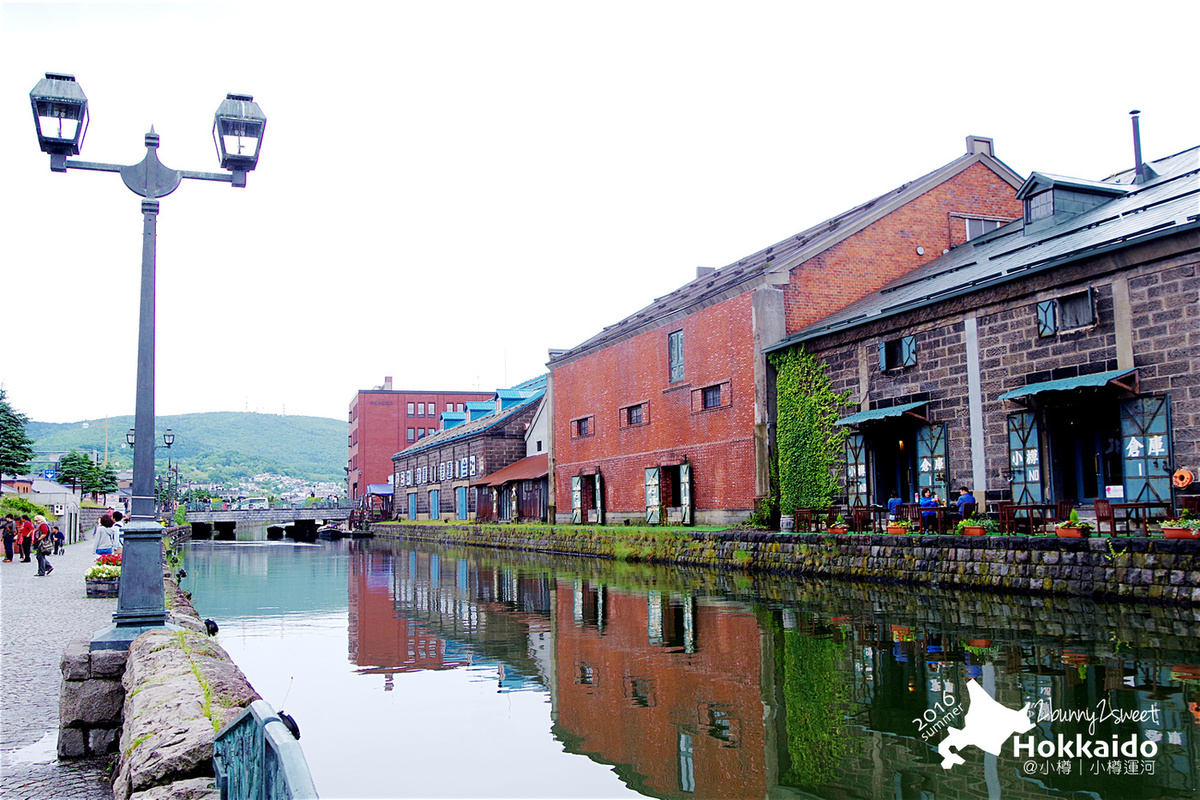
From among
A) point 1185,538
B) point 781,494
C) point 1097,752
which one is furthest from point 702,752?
point 781,494

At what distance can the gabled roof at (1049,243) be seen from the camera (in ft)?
54.2

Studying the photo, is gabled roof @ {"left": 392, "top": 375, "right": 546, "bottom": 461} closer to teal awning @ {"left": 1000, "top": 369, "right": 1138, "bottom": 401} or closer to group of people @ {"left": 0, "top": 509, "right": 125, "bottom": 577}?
group of people @ {"left": 0, "top": 509, "right": 125, "bottom": 577}

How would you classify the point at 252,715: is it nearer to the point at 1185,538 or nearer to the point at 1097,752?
the point at 1097,752

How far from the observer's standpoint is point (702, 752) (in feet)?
21.5

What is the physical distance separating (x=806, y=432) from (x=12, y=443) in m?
48.5

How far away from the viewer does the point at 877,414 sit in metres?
21.9

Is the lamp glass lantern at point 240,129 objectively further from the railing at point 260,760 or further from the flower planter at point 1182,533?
the flower planter at point 1182,533

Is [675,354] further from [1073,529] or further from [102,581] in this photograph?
[102,581]

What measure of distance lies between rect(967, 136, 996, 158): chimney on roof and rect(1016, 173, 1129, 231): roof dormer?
7.02m

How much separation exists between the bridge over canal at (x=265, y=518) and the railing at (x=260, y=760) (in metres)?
69.1

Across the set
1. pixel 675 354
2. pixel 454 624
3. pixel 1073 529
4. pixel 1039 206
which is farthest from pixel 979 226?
pixel 454 624

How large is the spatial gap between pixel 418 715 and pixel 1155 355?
1380cm

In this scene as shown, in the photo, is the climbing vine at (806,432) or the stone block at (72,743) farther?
the climbing vine at (806,432)

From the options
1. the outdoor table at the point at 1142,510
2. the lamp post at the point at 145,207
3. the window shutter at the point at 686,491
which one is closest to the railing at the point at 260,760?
the lamp post at the point at 145,207
